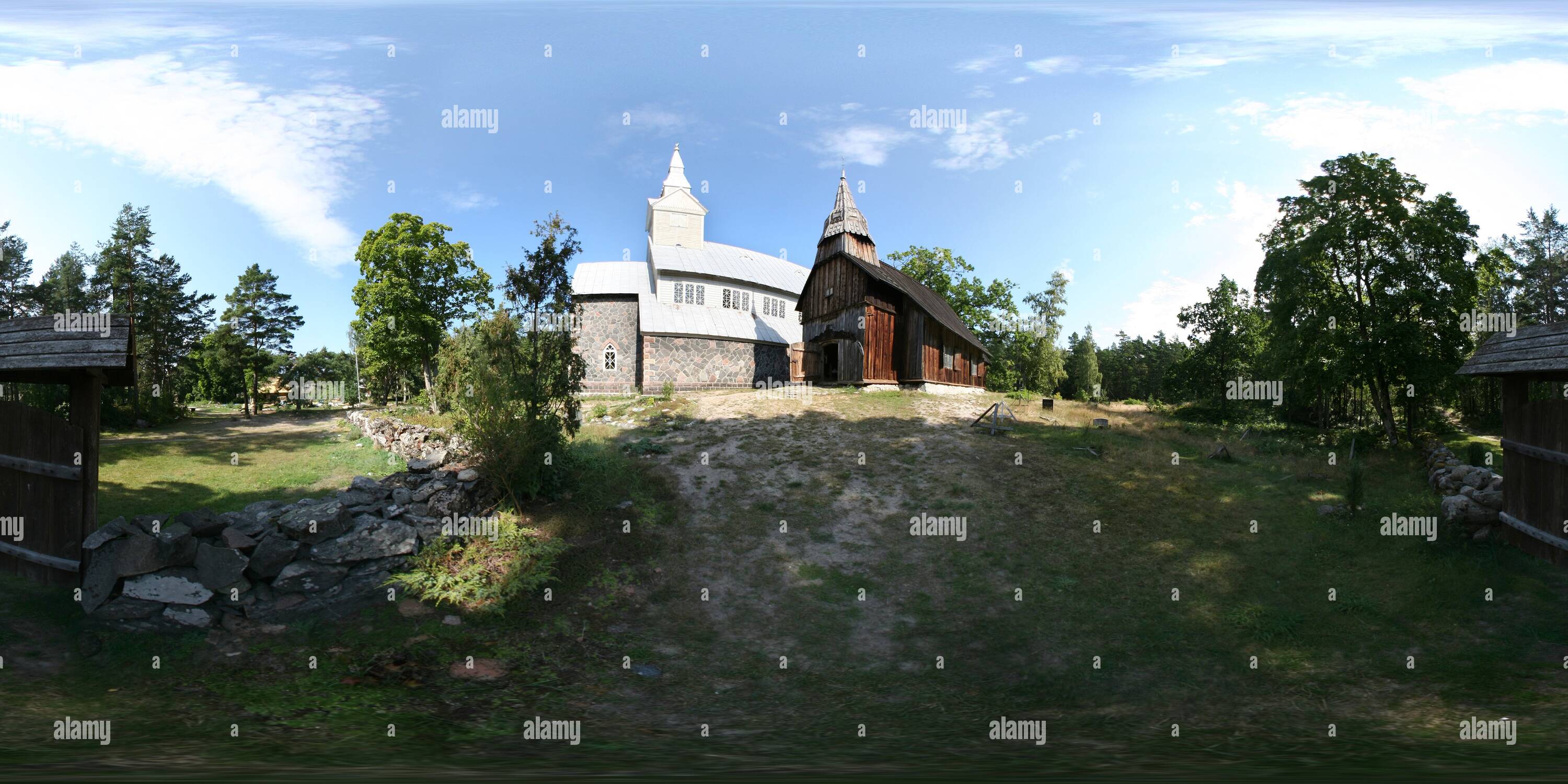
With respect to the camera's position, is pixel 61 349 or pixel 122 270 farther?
pixel 122 270

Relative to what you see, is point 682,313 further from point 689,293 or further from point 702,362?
point 702,362

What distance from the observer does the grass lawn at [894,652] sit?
5570 millimetres

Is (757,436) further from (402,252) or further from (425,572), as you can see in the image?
(402,252)

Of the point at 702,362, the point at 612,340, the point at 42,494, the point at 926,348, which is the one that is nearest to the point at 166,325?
the point at 612,340

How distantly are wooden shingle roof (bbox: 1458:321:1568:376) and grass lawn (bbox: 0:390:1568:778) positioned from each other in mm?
3110

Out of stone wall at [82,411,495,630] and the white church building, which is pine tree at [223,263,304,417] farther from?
stone wall at [82,411,495,630]

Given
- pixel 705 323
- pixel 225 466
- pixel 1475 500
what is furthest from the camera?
pixel 705 323

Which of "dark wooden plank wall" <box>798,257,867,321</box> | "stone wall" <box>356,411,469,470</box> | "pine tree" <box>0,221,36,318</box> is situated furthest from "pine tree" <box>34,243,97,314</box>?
"dark wooden plank wall" <box>798,257,867,321</box>

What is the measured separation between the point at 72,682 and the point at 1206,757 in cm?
1137

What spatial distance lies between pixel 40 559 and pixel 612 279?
36.2 meters

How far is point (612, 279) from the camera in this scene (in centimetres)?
4266

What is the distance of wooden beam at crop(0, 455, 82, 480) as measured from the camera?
7914 millimetres

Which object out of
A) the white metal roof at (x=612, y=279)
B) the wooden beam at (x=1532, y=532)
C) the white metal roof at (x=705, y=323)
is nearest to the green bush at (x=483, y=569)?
the wooden beam at (x=1532, y=532)

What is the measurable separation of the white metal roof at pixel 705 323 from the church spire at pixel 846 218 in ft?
33.4
